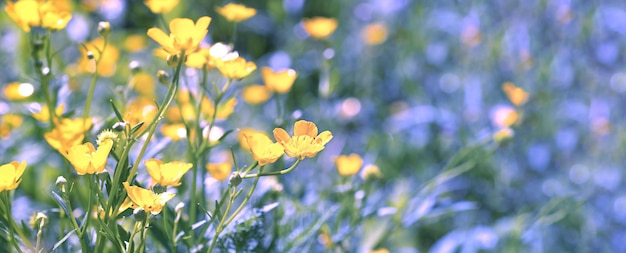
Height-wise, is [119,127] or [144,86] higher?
[119,127]

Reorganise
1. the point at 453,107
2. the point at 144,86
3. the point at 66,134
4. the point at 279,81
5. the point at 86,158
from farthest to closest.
Result: the point at 453,107 < the point at 144,86 < the point at 279,81 < the point at 66,134 < the point at 86,158

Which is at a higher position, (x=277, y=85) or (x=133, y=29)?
(x=277, y=85)

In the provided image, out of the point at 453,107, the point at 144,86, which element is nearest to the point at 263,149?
the point at 144,86

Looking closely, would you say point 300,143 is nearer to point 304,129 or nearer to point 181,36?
point 304,129

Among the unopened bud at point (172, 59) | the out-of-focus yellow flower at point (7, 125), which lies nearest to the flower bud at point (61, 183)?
the unopened bud at point (172, 59)

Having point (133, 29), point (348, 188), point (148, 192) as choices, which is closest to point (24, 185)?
point (348, 188)

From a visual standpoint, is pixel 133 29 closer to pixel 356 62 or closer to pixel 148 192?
pixel 356 62
